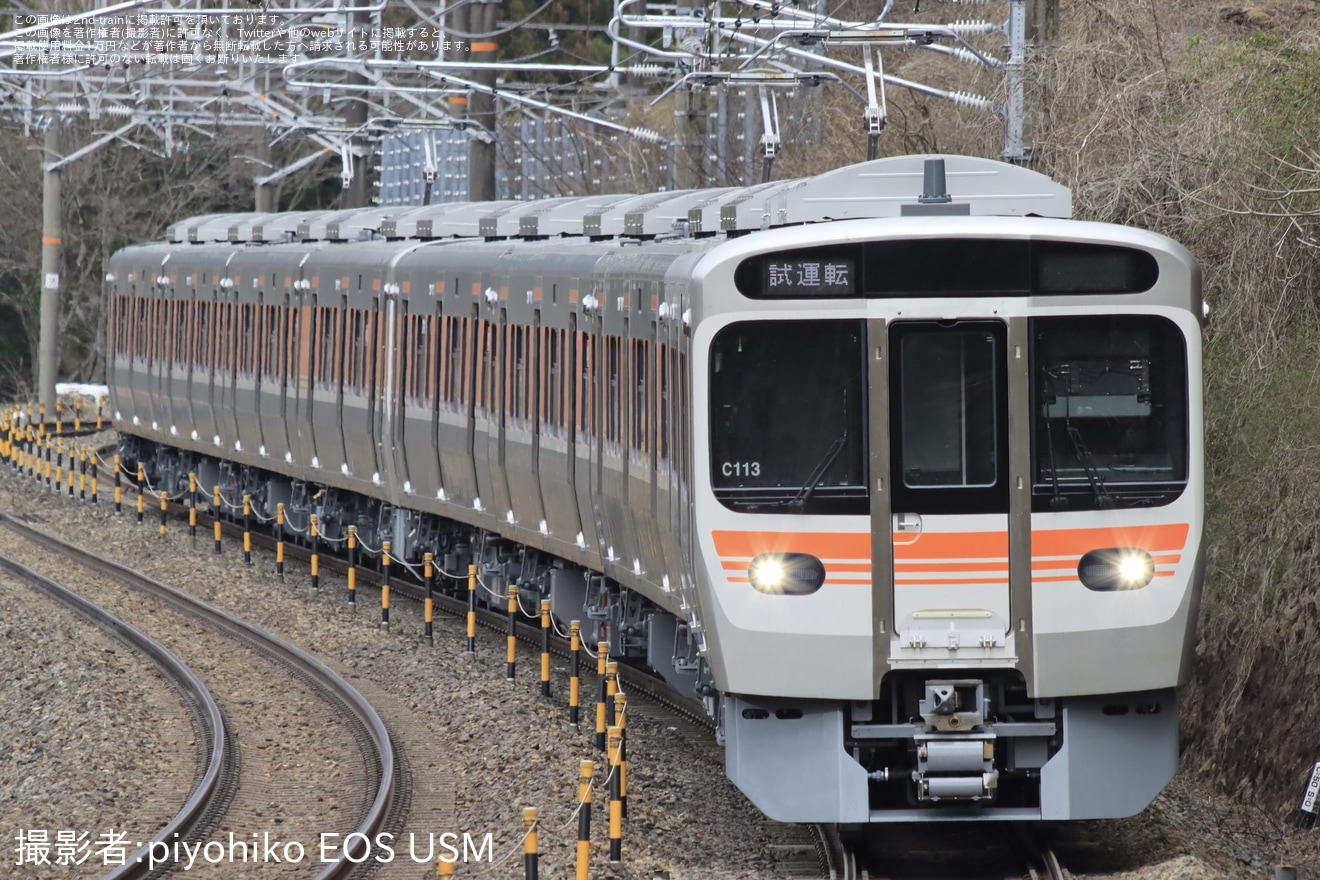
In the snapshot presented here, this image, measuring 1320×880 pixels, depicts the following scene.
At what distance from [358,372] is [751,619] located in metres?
10.8

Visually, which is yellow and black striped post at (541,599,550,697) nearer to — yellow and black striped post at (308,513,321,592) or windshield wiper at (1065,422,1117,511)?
windshield wiper at (1065,422,1117,511)

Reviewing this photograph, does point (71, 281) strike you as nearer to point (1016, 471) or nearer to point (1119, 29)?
point (1119, 29)

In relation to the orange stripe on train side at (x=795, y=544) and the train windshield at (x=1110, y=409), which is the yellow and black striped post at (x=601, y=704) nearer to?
the orange stripe on train side at (x=795, y=544)

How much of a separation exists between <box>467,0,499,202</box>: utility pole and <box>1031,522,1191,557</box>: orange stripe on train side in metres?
13.8

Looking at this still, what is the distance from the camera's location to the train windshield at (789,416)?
8.92m

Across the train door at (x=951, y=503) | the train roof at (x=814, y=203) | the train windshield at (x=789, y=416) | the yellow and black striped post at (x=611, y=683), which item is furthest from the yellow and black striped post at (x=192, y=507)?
the train door at (x=951, y=503)

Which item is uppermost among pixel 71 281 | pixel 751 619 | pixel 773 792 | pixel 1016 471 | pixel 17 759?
pixel 1016 471

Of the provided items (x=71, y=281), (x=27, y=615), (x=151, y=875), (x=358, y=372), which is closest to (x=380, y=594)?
(x=358, y=372)

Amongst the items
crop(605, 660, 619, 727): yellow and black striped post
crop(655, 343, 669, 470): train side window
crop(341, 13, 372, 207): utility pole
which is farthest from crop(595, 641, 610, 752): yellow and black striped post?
crop(341, 13, 372, 207): utility pole

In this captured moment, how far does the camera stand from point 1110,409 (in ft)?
29.4

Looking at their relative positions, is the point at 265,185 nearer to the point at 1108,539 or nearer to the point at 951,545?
the point at 951,545

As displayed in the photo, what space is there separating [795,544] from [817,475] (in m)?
0.29

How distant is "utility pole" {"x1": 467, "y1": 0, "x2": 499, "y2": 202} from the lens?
73.5 feet

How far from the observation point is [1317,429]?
37.2 feet
